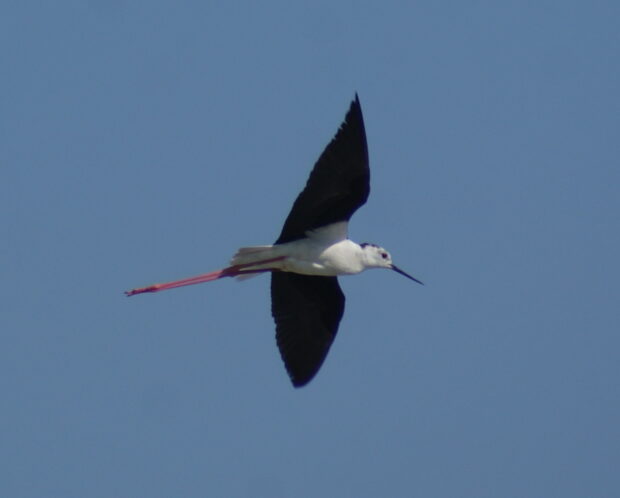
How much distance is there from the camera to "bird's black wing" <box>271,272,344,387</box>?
1391 centimetres

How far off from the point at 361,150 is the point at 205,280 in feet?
7.10

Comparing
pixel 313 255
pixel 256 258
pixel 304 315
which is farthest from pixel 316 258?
pixel 304 315

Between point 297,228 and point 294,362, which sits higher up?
point 297,228

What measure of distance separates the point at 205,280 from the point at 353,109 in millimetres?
2323

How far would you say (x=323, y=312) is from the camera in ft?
45.9

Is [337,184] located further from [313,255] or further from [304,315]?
[304,315]

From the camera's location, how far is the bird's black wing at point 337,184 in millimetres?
12602

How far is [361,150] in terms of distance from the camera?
12641mm

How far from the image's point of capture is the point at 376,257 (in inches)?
543

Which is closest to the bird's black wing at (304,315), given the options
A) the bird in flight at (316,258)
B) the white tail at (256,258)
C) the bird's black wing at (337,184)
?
the bird in flight at (316,258)

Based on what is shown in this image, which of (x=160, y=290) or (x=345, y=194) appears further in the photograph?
(x=160, y=290)

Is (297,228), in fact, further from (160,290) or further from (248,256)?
(160,290)

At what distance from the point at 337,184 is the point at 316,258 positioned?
0.80 m

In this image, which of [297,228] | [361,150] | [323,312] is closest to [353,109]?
[361,150]
